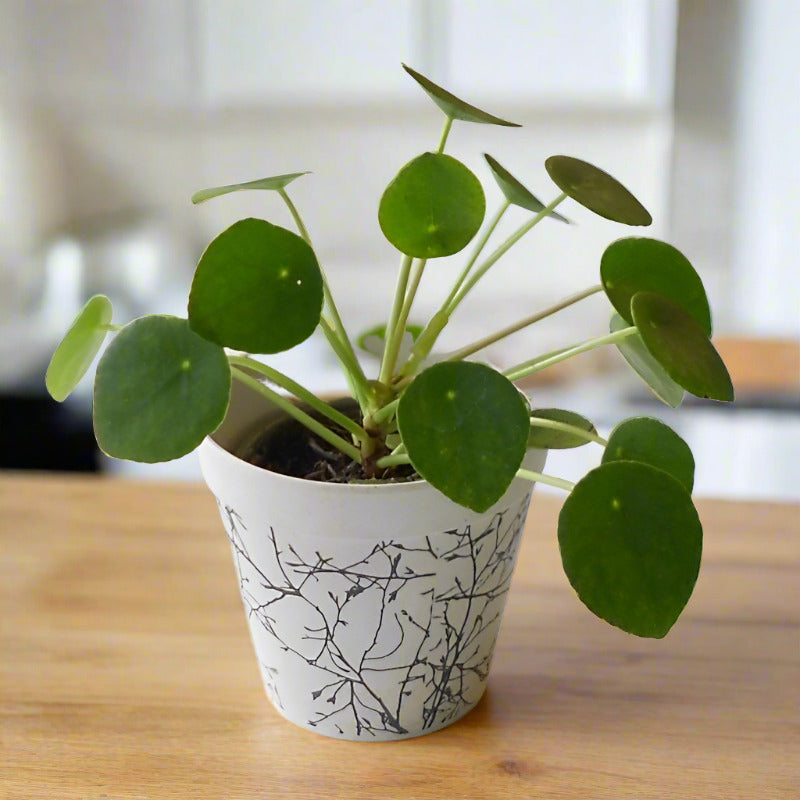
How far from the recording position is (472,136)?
2.81 metres

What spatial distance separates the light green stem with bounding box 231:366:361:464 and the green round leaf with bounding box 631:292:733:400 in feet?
0.59

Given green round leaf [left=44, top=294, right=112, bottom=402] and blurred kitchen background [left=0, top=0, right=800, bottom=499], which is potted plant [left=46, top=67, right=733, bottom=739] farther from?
blurred kitchen background [left=0, top=0, right=800, bottom=499]

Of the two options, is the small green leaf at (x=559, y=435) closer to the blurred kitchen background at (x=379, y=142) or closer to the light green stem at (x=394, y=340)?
the light green stem at (x=394, y=340)

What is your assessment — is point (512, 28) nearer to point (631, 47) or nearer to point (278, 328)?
point (631, 47)

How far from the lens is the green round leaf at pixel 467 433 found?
40cm

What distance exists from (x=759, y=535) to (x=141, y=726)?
0.52m

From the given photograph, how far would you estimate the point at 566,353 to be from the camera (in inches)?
20.0

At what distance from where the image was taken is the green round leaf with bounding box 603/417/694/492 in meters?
0.48

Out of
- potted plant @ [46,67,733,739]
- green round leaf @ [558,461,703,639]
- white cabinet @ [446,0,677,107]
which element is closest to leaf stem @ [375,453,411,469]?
potted plant @ [46,67,733,739]

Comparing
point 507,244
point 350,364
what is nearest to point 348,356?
point 350,364

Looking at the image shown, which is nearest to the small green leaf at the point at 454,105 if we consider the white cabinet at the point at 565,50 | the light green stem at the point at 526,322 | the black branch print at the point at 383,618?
the light green stem at the point at 526,322

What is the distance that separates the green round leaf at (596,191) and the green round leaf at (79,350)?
0.79 feet

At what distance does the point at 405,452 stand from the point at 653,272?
0.16m

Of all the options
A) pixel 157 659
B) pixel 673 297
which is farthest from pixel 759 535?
pixel 157 659
